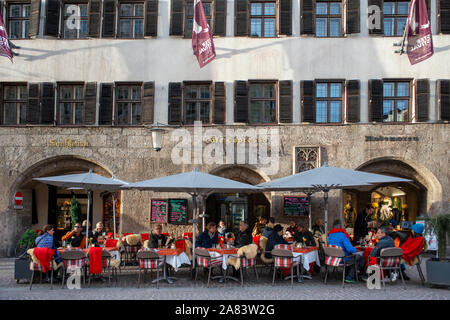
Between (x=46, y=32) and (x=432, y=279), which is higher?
(x=46, y=32)

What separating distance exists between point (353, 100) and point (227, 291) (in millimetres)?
9053

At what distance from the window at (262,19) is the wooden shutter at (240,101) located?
181cm

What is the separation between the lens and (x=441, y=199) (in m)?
16.7

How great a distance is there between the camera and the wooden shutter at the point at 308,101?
17.1 metres

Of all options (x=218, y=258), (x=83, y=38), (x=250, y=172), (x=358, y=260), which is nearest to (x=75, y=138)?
(x=83, y=38)

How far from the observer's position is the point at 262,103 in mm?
17484

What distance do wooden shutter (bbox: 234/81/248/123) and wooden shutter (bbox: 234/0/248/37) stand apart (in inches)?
67.5

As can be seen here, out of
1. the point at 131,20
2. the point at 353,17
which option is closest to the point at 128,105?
the point at 131,20

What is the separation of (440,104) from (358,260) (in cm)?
765

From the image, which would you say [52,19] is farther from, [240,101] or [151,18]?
[240,101]

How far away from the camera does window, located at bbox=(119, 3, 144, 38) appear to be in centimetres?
1795

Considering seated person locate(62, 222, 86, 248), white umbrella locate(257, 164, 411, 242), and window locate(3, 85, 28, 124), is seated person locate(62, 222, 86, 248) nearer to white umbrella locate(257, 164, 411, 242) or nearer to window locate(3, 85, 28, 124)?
white umbrella locate(257, 164, 411, 242)

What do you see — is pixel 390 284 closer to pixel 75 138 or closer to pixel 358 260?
pixel 358 260

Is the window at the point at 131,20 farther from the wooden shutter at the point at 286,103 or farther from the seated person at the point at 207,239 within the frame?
the seated person at the point at 207,239
